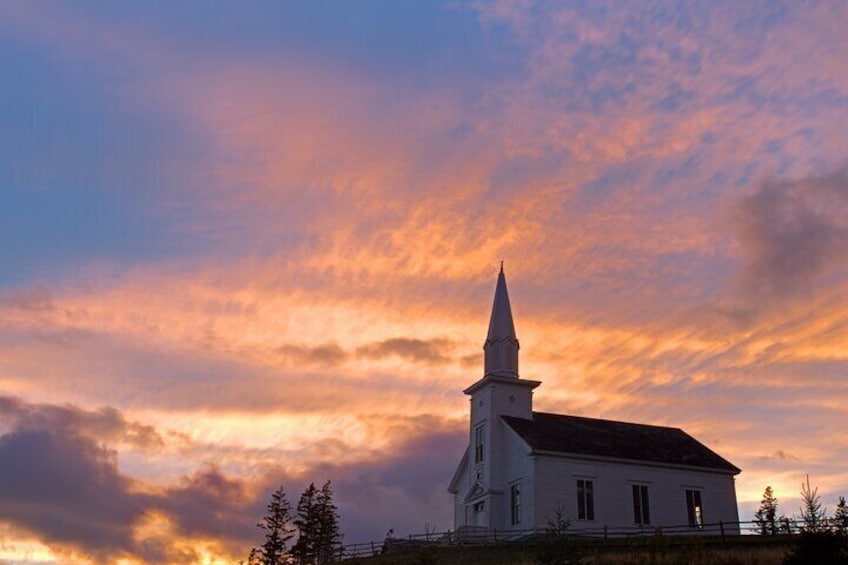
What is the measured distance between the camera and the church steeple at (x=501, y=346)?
63.1m

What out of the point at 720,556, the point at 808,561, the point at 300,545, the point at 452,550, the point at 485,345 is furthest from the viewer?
the point at 300,545

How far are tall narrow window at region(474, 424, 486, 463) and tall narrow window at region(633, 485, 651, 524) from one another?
10907mm

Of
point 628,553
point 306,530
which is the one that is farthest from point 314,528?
point 628,553

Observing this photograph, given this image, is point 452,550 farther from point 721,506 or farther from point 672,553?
point 721,506

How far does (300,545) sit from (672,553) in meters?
52.9

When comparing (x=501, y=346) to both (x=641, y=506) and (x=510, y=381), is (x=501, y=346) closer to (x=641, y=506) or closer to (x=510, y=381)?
(x=510, y=381)

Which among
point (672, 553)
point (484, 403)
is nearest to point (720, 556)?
point (672, 553)

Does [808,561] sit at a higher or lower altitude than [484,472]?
lower

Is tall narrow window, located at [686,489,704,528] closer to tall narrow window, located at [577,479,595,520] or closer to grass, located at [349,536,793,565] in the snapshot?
tall narrow window, located at [577,479,595,520]

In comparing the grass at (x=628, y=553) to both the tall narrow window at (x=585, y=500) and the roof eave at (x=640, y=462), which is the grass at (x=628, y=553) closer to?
the tall narrow window at (x=585, y=500)

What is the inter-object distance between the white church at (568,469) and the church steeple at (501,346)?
0.07m

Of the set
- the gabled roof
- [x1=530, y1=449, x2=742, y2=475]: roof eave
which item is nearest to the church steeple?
the gabled roof

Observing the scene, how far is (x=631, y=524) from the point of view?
56.8 metres

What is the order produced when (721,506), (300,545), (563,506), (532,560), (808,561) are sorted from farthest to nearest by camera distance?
1. (300,545)
2. (721,506)
3. (563,506)
4. (532,560)
5. (808,561)
